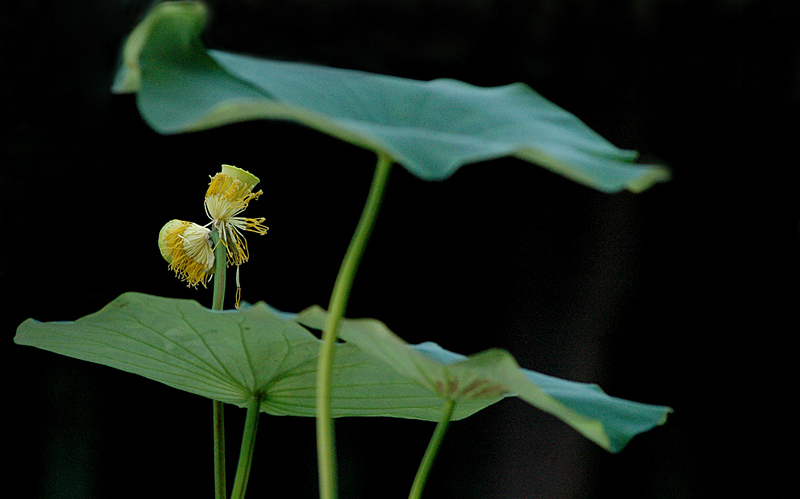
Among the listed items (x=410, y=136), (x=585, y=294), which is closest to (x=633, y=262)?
(x=585, y=294)

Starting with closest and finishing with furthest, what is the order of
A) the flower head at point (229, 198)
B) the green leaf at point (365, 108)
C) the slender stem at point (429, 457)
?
1. the green leaf at point (365, 108)
2. the slender stem at point (429, 457)
3. the flower head at point (229, 198)

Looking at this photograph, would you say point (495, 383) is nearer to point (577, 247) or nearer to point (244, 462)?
point (244, 462)

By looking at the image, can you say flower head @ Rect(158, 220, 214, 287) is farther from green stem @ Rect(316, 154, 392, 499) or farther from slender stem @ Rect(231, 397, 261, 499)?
green stem @ Rect(316, 154, 392, 499)

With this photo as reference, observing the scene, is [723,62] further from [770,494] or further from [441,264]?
[770,494]

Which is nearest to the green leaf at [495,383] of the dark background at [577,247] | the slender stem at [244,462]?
the slender stem at [244,462]

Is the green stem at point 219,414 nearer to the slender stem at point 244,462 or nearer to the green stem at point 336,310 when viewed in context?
the slender stem at point 244,462

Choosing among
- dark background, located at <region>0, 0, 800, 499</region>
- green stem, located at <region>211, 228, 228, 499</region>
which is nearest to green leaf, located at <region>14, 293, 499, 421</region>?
green stem, located at <region>211, 228, 228, 499</region>

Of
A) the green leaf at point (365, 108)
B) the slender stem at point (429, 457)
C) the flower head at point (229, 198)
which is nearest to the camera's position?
the green leaf at point (365, 108)
